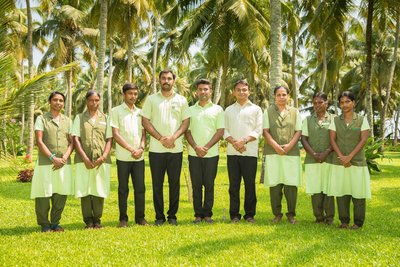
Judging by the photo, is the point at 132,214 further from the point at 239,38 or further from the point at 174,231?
the point at 239,38

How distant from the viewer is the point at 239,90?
6.66 metres

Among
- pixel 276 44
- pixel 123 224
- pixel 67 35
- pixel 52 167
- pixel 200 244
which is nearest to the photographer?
pixel 200 244

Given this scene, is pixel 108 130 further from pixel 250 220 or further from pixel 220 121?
pixel 250 220

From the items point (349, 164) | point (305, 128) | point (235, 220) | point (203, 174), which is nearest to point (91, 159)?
point (203, 174)

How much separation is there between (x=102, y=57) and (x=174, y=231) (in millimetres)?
10664

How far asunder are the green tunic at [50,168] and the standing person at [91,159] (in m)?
0.15

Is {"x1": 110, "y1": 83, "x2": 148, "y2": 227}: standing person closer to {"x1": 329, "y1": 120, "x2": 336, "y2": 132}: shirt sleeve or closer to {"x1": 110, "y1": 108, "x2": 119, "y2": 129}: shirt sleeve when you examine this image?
{"x1": 110, "y1": 108, "x2": 119, "y2": 129}: shirt sleeve

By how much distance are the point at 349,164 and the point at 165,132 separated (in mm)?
2660

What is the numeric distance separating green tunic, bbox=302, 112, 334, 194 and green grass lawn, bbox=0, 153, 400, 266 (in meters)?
0.59

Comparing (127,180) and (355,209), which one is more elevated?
(127,180)

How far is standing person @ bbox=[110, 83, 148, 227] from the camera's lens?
6.35 metres

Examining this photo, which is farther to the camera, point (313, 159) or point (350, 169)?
point (313, 159)

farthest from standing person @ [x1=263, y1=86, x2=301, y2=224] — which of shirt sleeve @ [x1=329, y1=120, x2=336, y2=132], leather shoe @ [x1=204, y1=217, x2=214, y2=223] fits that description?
leather shoe @ [x1=204, y1=217, x2=214, y2=223]

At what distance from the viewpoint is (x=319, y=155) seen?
21.1 feet
